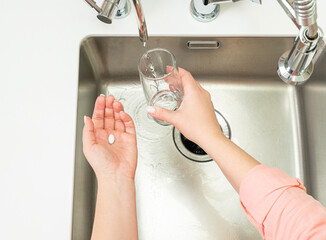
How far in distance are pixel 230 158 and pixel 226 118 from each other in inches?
9.9

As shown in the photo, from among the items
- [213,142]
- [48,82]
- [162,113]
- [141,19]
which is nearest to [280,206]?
[213,142]

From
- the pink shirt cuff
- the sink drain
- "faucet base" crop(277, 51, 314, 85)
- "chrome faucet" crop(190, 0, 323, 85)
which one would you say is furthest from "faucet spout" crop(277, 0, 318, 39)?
the sink drain

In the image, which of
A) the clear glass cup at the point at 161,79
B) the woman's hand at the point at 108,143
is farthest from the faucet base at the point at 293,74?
the woman's hand at the point at 108,143

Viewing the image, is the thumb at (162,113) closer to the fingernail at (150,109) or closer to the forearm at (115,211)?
the fingernail at (150,109)

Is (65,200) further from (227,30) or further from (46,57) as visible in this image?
(227,30)

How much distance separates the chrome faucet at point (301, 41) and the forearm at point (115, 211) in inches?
15.5

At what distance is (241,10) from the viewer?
0.74 m

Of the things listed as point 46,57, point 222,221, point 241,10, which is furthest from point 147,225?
point 241,10

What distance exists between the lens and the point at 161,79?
64 cm

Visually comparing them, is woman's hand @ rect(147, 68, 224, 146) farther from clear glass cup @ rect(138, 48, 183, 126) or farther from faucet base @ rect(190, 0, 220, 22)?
faucet base @ rect(190, 0, 220, 22)

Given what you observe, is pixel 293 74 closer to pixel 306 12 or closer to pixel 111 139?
pixel 306 12

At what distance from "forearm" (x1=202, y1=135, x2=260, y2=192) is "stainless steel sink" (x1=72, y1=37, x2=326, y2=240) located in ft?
0.59

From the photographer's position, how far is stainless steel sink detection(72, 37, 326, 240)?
0.73m

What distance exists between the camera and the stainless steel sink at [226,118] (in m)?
0.73
